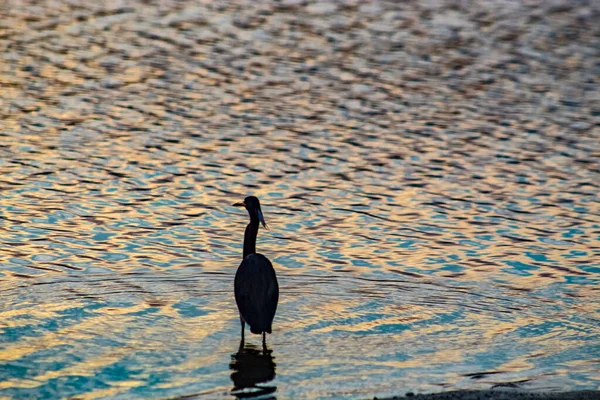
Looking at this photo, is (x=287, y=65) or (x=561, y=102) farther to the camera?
(x=287, y=65)

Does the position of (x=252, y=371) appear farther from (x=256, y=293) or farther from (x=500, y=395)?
(x=500, y=395)

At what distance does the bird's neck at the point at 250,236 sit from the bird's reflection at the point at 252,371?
1.57 meters

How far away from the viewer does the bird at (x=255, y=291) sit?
534 inches

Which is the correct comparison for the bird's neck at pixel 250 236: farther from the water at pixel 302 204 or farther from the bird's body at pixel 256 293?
the water at pixel 302 204

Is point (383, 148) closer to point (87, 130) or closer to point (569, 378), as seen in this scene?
point (87, 130)

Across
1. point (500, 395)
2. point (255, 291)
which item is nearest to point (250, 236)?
point (255, 291)

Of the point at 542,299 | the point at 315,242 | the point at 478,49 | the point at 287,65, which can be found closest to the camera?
the point at 542,299

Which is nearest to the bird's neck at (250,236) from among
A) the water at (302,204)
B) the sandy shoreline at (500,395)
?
the water at (302,204)

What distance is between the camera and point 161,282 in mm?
15812

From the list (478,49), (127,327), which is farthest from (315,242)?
(478,49)

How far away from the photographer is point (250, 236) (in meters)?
14.9

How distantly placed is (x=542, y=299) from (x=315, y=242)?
3.91 meters

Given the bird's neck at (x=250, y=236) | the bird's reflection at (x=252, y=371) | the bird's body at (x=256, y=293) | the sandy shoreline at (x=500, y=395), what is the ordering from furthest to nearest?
the bird's neck at (x=250, y=236)
the bird's body at (x=256, y=293)
the bird's reflection at (x=252, y=371)
the sandy shoreline at (x=500, y=395)

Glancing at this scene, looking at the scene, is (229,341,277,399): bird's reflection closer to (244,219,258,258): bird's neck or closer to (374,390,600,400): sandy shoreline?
(374,390,600,400): sandy shoreline
